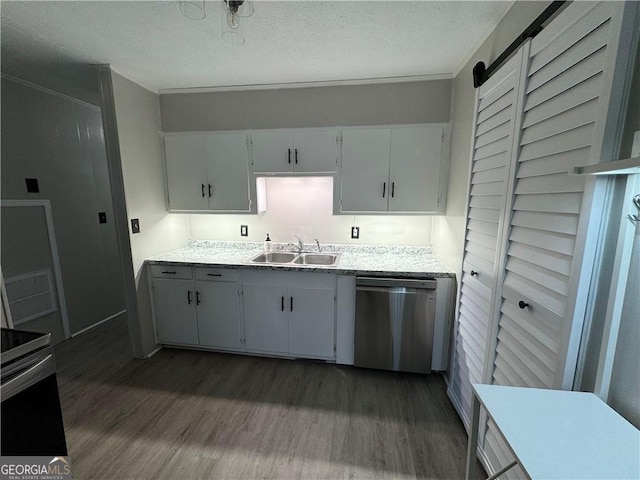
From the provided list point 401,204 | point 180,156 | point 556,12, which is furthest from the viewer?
point 180,156

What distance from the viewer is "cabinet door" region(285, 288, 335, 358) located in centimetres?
229

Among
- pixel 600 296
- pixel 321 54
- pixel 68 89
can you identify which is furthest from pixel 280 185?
pixel 600 296

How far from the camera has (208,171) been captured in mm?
2568

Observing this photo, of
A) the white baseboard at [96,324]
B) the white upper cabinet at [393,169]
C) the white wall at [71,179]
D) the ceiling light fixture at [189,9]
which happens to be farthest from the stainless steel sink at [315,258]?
the white baseboard at [96,324]

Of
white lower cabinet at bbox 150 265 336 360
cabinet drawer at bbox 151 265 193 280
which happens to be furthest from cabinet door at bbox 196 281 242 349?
cabinet drawer at bbox 151 265 193 280

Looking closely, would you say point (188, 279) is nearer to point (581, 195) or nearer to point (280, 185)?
point (280, 185)

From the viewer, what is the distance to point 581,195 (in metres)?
0.88

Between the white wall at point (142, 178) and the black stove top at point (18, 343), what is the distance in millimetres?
1219

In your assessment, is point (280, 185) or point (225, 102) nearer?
point (225, 102)

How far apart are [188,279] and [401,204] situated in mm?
2088

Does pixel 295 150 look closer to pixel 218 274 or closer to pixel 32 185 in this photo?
pixel 218 274

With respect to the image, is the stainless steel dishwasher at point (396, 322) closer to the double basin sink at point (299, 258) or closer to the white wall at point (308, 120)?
the double basin sink at point (299, 258)

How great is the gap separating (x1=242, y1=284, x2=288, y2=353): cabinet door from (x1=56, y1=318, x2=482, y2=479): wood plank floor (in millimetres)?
174

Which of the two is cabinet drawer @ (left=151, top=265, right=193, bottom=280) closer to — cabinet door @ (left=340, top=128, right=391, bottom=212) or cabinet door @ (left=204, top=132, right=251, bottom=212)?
cabinet door @ (left=204, top=132, right=251, bottom=212)
